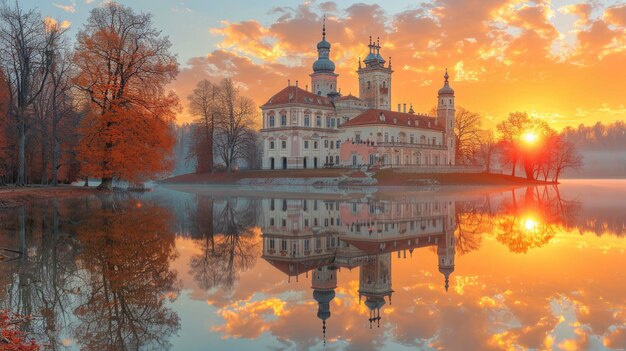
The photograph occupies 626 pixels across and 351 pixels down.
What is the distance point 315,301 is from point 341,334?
5.91 ft

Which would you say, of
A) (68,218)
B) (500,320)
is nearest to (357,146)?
(68,218)

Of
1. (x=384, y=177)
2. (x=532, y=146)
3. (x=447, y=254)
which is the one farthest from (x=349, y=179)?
(x=447, y=254)

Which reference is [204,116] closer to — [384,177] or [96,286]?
[384,177]

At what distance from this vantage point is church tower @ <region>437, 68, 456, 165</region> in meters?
90.9

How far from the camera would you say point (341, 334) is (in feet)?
24.5

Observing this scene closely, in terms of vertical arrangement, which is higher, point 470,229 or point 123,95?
point 123,95

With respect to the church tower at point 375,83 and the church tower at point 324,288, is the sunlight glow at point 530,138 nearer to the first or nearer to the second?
the church tower at point 375,83

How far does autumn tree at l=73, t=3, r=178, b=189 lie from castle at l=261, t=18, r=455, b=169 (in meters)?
40.9

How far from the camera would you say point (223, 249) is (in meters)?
14.7

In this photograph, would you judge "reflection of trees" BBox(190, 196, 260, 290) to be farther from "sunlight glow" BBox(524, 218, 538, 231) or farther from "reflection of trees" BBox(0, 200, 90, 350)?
"sunlight glow" BBox(524, 218, 538, 231)

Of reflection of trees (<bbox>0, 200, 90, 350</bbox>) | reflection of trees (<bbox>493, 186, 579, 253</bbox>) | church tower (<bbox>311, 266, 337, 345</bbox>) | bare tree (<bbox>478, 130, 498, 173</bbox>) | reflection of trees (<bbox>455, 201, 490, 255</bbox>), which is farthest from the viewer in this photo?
bare tree (<bbox>478, 130, 498, 173</bbox>)

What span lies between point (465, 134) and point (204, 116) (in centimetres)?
5213

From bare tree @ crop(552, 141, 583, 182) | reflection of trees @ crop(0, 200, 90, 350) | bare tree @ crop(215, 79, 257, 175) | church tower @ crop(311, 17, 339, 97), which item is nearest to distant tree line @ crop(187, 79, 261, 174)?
bare tree @ crop(215, 79, 257, 175)

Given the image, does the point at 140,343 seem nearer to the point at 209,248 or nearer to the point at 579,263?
the point at 209,248
